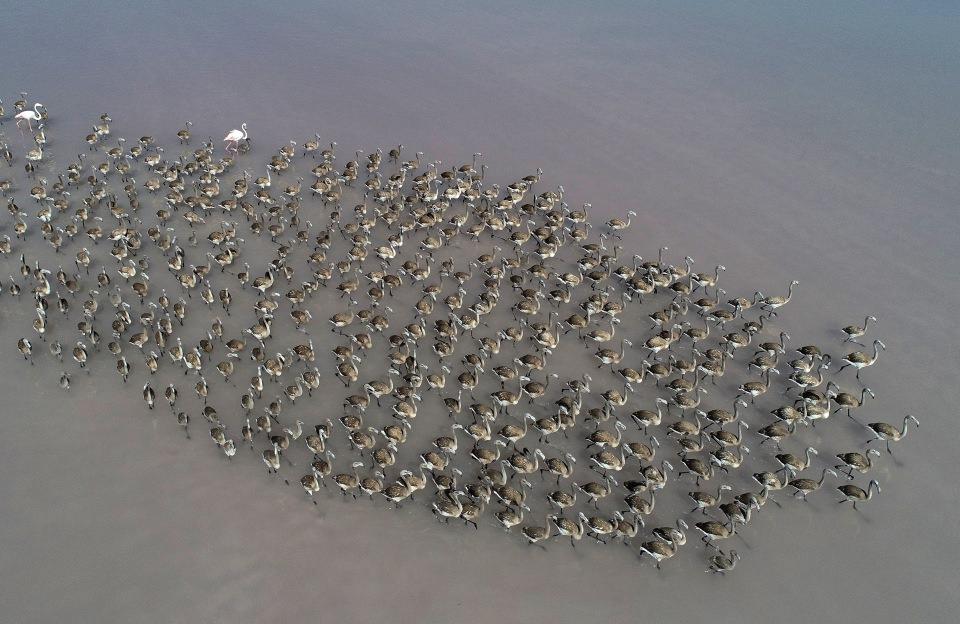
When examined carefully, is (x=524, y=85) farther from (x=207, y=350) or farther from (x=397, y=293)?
(x=207, y=350)

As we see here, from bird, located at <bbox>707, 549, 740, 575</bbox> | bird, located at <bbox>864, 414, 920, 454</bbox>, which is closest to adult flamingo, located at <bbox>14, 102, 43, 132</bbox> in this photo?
bird, located at <bbox>707, 549, 740, 575</bbox>

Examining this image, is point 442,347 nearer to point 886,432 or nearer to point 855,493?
point 855,493

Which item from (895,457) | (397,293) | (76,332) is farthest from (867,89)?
(76,332)

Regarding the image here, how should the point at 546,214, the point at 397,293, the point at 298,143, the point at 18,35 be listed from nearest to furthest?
the point at 397,293
the point at 546,214
the point at 298,143
the point at 18,35

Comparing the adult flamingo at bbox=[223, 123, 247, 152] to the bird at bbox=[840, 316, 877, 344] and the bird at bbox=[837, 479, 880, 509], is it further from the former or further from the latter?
the bird at bbox=[837, 479, 880, 509]

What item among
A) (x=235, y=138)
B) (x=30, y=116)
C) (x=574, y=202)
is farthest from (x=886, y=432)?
(x=30, y=116)
